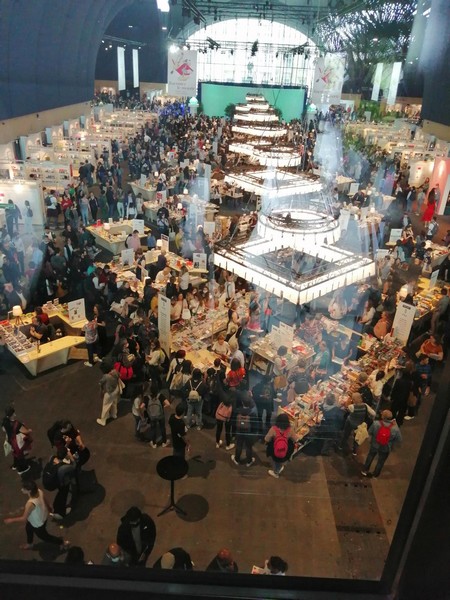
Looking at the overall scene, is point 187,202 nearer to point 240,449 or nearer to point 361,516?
point 240,449

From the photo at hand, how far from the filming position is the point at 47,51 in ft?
76.3

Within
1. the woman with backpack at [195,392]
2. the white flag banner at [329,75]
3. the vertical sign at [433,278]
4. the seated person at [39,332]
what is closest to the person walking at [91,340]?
the seated person at [39,332]

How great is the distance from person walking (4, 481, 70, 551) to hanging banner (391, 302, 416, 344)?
651cm

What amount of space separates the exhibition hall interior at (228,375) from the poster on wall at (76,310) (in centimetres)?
3

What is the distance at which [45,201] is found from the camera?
14844mm

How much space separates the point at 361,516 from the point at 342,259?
3690 millimetres

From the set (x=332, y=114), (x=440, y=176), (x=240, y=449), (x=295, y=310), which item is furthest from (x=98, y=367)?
(x=332, y=114)

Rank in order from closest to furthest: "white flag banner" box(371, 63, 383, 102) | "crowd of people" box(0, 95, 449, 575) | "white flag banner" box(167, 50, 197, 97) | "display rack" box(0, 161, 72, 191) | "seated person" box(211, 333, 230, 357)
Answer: "crowd of people" box(0, 95, 449, 575), "seated person" box(211, 333, 230, 357), "white flag banner" box(167, 50, 197, 97), "display rack" box(0, 161, 72, 191), "white flag banner" box(371, 63, 383, 102)

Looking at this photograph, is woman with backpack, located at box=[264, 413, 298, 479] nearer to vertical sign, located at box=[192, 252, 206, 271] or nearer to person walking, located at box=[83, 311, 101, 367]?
person walking, located at box=[83, 311, 101, 367]

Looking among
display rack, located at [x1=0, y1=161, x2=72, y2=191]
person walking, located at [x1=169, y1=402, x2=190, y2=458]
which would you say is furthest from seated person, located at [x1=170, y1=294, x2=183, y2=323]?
display rack, located at [x1=0, y1=161, x2=72, y2=191]

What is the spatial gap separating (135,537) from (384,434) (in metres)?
3.35

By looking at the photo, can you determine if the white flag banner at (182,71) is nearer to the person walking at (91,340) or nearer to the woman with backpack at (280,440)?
the person walking at (91,340)

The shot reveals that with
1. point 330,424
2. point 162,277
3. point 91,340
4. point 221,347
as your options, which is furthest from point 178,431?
point 162,277

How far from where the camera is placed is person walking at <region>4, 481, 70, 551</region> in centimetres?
464
